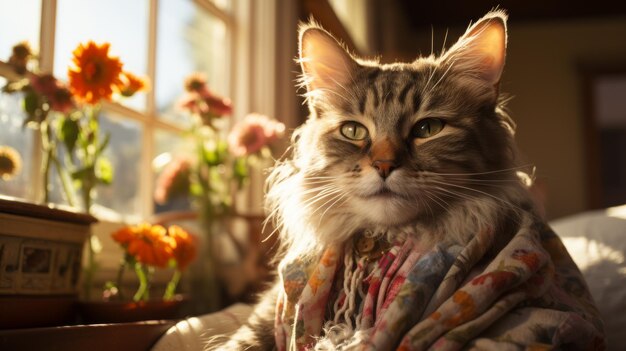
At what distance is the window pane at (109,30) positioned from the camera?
5.24 feet

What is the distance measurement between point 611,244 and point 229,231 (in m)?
1.15

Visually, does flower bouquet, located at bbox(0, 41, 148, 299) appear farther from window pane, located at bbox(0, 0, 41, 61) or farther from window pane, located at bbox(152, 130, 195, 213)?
window pane, located at bbox(152, 130, 195, 213)

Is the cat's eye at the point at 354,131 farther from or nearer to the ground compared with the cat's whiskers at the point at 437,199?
farther from the ground

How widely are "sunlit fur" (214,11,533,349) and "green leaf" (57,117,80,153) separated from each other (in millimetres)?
477

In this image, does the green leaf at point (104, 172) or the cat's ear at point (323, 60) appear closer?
the cat's ear at point (323, 60)

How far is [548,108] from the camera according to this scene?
5.67 meters

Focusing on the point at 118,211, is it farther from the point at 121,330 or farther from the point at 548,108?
the point at 548,108

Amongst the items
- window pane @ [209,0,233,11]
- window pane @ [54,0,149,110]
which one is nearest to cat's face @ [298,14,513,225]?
window pane @ [54,0,149,110]

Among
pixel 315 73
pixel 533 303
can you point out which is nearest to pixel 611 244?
pixel 533 303

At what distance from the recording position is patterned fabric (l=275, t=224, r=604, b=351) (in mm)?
875

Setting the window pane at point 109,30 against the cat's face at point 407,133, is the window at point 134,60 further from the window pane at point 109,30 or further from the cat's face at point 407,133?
the cat's face at point 407,133

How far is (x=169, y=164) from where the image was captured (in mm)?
1870

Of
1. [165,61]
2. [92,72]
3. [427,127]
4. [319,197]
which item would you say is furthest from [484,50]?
[165,61]

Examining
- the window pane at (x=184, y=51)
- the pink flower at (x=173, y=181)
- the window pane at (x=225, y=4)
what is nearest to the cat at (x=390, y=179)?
the pink flower at (x=173, y=181)
